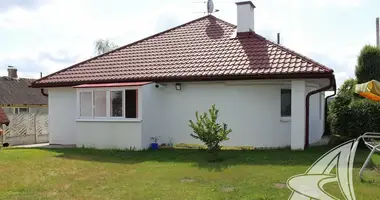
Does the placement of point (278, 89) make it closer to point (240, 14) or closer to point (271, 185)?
point (240, 14)

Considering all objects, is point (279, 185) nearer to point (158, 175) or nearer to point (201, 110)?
point (158, 175)

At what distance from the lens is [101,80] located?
52.6 ft

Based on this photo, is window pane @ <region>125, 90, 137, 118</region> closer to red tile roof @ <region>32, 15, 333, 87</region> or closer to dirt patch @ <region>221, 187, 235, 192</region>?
red tile roof @ <region>32, 15, 333, 87</region>

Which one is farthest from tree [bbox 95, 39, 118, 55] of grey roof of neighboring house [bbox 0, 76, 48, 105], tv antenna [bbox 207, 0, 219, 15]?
tv antenna [bbox 207, 0, 219, 15]

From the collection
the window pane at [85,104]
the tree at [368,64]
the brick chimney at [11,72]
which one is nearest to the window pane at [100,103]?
the window pane at [85,104]

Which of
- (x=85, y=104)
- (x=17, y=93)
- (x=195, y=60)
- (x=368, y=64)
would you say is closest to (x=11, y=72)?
(x=17, y=93)

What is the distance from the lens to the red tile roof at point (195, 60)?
14.0 metres

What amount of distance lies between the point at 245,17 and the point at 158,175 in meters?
10.3

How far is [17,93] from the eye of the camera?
3925 centimetres

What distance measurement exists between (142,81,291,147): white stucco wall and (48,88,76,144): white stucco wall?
4.26 m

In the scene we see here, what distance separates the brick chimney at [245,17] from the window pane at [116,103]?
651cm

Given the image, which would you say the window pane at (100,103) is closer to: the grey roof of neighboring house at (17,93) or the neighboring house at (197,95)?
the neighboring house at (197,95)

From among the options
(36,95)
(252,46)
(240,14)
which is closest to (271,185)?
(252,46)

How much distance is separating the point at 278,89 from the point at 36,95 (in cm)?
3422
